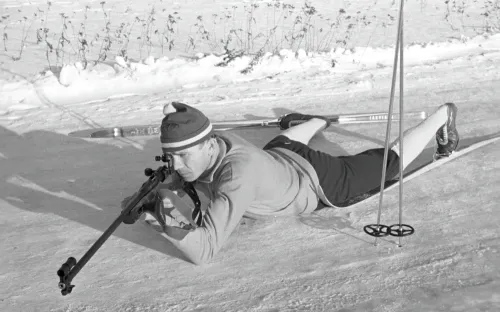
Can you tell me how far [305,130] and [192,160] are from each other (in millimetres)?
1611

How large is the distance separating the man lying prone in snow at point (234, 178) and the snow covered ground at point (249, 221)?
0.51 ft

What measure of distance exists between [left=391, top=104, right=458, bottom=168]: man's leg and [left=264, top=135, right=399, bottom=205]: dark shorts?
127 mm

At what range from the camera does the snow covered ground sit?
311 cm

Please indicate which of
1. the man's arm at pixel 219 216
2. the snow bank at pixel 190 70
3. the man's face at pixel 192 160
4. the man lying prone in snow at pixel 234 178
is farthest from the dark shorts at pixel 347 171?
the snow bank at pixel 190 70

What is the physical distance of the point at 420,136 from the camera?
4.16 m

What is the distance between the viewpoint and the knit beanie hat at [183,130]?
10.2ft

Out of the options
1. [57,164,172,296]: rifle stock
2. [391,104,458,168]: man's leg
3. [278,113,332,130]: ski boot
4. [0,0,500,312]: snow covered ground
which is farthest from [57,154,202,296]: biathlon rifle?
[278,113,332,130]: ski boot

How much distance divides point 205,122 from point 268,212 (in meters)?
0.74

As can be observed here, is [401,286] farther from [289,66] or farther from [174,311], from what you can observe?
[289,66]

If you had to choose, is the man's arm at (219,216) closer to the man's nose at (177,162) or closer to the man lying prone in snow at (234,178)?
the man lying prone in snow at (234,178)

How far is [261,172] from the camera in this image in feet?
10.9

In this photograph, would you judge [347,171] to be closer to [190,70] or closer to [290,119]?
[290,119]

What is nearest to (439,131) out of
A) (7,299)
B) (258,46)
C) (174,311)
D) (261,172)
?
(261,172)

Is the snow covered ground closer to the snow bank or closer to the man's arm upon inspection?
the snow bank
